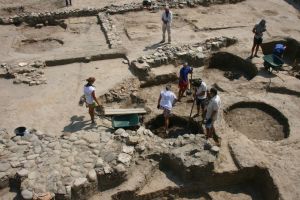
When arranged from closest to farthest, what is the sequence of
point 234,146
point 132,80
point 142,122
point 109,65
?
point 234,146 < point 142,122 < point 132,80 < point 109,65

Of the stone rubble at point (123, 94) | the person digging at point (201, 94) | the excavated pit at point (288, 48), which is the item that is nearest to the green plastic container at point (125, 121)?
the stone rubble at point (123, 94)

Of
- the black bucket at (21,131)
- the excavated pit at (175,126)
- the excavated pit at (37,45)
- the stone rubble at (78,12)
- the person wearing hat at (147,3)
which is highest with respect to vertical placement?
the person wearing hat at (147,3)

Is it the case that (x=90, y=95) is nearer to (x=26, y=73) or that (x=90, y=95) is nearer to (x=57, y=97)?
(x=57, y=97)

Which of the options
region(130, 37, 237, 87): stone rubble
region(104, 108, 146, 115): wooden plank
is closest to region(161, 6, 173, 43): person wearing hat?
region(130, 37, 237, 87): stone rubble

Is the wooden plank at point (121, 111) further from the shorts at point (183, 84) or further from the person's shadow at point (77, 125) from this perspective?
the shorts at point (183, 84)

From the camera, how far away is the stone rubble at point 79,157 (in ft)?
24.5

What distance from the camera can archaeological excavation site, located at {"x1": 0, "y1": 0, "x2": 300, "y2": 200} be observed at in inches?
316

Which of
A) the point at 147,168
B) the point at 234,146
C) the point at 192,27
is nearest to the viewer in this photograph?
the point at 147,168

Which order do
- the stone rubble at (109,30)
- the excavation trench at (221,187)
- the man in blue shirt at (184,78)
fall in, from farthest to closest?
1. the stone rubble at (109,30)
2. the man in blue shirt at (184,78)
3. the excavation trench at (221,187)

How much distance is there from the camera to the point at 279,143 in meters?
9.20

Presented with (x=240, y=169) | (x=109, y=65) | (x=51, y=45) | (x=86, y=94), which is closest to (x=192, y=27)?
(x=109, y=65)

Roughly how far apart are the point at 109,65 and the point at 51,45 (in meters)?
3.54

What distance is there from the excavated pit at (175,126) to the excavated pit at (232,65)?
347 cm

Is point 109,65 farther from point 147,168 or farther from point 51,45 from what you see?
point 147,168
